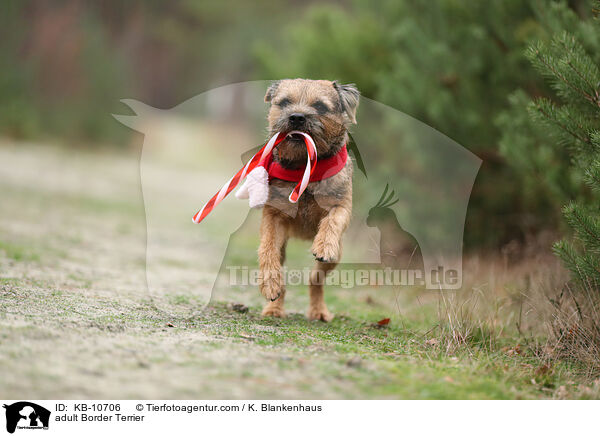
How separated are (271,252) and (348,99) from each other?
4.83 feet

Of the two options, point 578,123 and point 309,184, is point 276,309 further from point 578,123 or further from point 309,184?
point 578,123

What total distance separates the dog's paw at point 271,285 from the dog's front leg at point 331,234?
36cm

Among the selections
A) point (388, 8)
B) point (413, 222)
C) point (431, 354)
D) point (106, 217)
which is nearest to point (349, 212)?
point (431, 354)

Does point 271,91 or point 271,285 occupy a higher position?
point 271,91

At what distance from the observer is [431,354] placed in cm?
374

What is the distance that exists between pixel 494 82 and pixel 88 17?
72.4 ft

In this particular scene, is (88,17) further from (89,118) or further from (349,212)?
(349,212)

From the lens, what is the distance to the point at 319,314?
515 cm

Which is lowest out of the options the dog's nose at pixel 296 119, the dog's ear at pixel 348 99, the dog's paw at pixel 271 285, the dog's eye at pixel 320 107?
the dog's paw at pixel 271 285

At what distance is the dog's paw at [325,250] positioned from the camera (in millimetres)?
4094

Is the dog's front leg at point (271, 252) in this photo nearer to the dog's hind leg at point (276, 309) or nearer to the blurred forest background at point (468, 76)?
the dog's hind leg at point (276, 309)

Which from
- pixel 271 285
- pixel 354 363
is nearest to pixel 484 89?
pixel 271 285
